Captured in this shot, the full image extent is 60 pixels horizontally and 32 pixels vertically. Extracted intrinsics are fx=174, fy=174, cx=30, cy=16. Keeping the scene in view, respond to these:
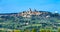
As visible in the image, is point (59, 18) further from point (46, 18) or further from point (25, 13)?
point (25, 13)

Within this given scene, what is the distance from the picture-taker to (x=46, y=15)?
18.0 m

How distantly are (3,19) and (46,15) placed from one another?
14.7 feet

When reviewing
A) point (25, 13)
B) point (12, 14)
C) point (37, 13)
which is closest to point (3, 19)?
point (12, 14)

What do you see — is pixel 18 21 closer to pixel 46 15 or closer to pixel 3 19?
pixel 3 19

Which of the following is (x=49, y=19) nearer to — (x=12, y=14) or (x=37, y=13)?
(x=37, y=13)

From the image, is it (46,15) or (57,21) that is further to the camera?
(46,15)

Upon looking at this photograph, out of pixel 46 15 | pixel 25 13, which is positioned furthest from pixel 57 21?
pixel 25 13

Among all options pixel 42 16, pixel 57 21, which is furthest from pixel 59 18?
pixel 42 16

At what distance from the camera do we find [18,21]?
18578mm

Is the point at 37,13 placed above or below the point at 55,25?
above

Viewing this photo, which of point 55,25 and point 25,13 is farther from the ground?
point 25,13

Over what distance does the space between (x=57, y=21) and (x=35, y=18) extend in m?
2.80

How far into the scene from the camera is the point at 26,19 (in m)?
18.5

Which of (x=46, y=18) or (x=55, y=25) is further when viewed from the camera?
(x=46, y=18)
